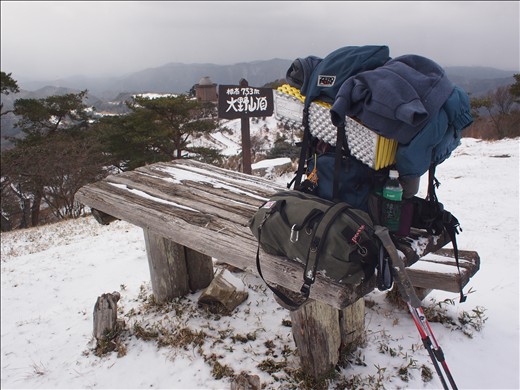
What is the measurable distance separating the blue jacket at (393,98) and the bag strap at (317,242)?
391mm

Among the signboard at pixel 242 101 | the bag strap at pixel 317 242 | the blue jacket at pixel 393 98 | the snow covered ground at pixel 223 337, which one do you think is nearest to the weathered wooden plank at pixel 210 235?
the bag strap at pixel 317 242

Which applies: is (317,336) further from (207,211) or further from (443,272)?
(207,211)

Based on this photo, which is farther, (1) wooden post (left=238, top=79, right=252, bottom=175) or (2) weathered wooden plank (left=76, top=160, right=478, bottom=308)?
(1) wooden post (left=238, top=79, right=252, bottom=175)

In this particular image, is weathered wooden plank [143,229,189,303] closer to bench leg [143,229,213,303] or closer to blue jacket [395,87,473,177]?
bench leg [143,229,213,303]

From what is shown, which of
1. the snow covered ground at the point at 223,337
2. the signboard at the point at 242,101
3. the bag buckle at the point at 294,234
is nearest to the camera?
the bag buckle at the point at 294,234

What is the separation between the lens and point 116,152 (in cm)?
1717

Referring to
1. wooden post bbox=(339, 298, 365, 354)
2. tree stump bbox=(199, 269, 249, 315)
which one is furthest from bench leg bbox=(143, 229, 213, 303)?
wooden post bbox=(339, 298, 365, 354)

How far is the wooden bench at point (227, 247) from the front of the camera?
1.91 meters

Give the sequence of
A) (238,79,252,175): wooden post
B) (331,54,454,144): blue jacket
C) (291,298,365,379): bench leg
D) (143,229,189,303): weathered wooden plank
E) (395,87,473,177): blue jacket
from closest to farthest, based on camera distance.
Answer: (331,54,454,144): blue jacket, (395,87,473,177): blue jacket, (291,298,365,379): bench leg, (143,229,189,303): weathered wooden plank, (238,79,252,175): wooden post

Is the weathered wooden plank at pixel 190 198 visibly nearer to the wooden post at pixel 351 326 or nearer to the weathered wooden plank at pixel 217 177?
the weathered wooden plank at pixel 217 177

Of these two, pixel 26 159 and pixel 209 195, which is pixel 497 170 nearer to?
pixel 209 195

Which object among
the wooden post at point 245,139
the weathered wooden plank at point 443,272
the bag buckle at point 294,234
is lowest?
the weathered wooden plank at point 443,272

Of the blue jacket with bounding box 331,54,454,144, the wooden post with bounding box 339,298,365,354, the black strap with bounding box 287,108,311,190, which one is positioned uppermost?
the blue jacket with bounding box 331,54,454,144

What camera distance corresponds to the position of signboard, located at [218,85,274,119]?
17.0ft
